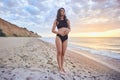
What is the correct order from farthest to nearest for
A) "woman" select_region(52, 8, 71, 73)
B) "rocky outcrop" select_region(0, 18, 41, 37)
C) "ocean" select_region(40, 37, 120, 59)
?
1. "rocky outcrop" select_region(0, 18, 41, 37)
2. "ocean" select_region(40, 37, 120, 59)
3. "woman" select_region(52, 8, 71, 73)

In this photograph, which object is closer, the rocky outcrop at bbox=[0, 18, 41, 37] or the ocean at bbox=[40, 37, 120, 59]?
the ocean at bbox=[40, 37, 120, 59]

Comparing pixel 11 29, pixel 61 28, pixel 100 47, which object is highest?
pixel 61 28

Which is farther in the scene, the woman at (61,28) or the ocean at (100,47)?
the ocean at (100,47)

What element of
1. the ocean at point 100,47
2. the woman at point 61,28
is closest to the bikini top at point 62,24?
the woman at point 61,28

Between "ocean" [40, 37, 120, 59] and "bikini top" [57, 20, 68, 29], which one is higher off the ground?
"bikini top" [57, 20, 68, 29]

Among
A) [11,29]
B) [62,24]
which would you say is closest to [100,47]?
[62,24]

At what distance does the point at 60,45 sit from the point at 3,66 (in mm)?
1273

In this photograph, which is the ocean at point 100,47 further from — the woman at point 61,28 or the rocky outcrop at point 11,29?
the rocky outcrop at point 11,29

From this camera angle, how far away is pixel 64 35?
11.3ft

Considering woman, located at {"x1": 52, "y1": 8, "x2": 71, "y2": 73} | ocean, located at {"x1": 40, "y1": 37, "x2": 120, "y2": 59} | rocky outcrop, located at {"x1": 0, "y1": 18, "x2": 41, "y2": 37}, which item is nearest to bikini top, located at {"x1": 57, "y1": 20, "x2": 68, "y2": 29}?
woman, located at {"x1": 52, "y1": 8, "x2": 71, "y2": 73}

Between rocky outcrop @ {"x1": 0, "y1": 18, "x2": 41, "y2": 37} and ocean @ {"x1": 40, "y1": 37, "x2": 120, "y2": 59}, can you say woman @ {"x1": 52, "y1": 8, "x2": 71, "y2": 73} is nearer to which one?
ocean @ {"x1": 40, "y1": 37, "x2": 120, "y2": 59}

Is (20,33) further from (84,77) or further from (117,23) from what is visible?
(84,77)

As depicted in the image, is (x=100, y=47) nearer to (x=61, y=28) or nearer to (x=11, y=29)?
(x=61, y=28)

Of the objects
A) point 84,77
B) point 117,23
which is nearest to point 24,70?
point 84,77
